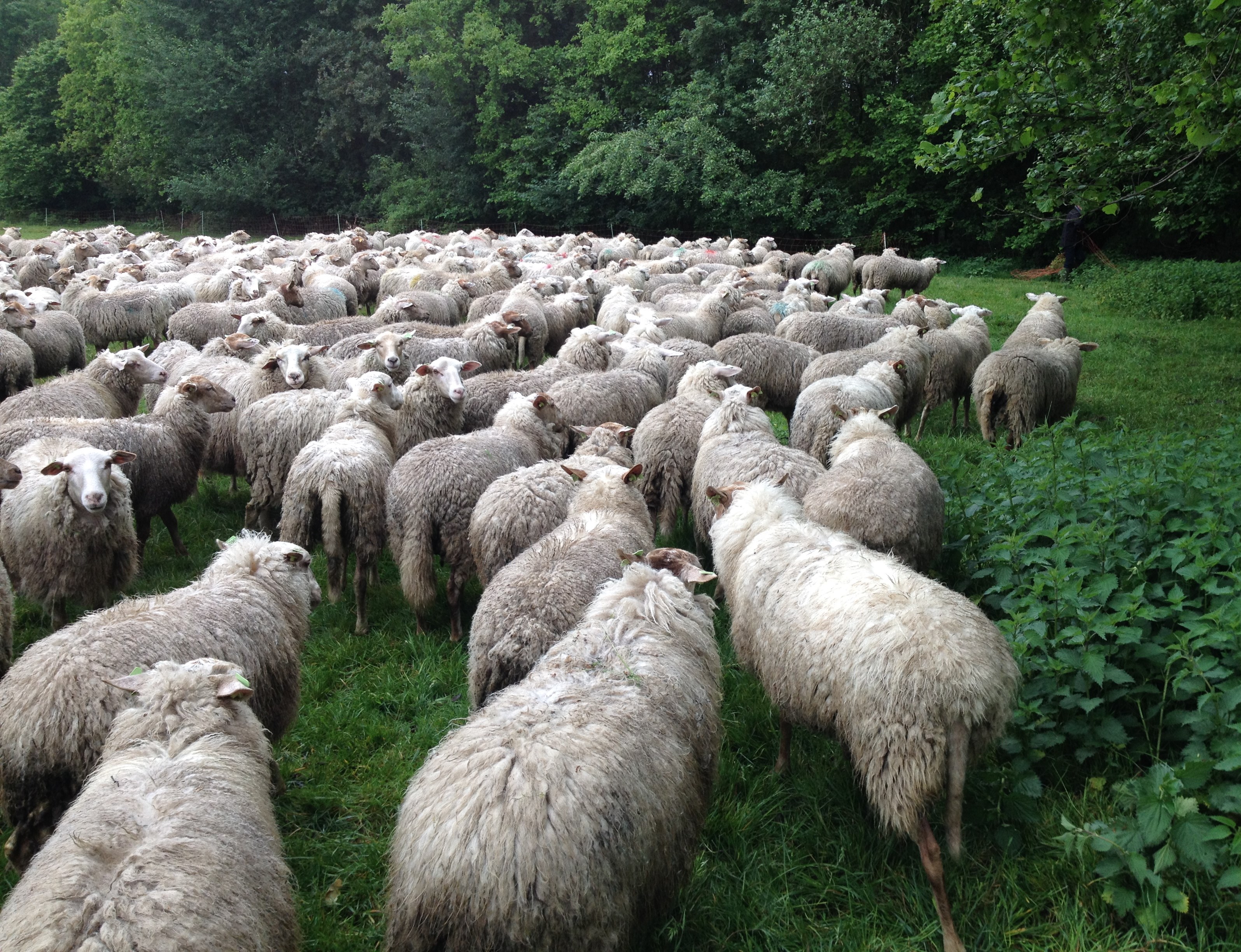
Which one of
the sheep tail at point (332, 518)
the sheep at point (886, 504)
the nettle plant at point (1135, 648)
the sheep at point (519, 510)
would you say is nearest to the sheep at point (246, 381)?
the sheep tail at point (332, 518)

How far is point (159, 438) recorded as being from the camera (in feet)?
19.7

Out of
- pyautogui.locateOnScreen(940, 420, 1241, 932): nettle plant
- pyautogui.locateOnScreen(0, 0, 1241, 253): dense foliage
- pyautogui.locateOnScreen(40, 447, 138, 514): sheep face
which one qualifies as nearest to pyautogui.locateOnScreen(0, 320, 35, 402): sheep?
pyautogui.locateOnScreen(40, 447, 138, 514): sheep face

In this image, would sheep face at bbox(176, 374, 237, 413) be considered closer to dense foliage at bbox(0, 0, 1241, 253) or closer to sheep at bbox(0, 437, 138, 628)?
sheep at bbox(0, 437, 138, 628)

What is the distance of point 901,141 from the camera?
907 inches

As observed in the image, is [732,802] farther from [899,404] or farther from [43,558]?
[899,404]

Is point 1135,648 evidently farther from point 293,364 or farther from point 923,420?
point 293,364

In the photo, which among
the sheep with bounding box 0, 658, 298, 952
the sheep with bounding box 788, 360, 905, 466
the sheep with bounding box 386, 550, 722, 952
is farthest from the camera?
the sheep with bounding box 788, 360, 905, 466

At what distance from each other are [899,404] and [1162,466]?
2933mm

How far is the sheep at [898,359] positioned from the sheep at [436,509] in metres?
3.62

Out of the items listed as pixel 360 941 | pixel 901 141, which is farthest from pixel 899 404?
pixel 901 141

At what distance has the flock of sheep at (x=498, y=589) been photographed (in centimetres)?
216

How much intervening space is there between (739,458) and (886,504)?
3.62ft

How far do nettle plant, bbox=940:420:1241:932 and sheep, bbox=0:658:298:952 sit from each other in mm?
2699

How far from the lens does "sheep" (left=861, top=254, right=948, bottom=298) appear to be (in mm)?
17156
